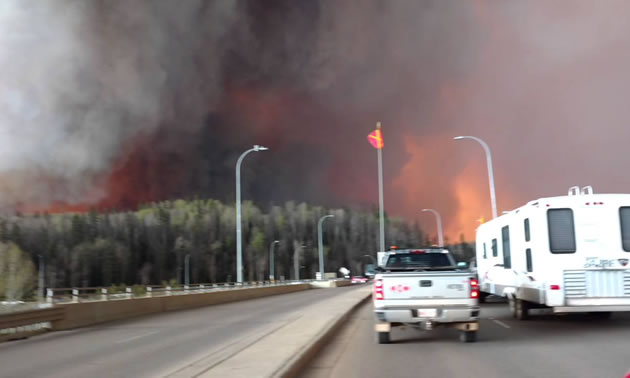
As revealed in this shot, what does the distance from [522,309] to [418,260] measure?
428cm

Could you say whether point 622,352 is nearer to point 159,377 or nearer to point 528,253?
point 528,253

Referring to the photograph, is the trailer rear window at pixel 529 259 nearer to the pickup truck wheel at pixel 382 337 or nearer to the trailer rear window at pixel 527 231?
the trailer rear window at pixel 527 231

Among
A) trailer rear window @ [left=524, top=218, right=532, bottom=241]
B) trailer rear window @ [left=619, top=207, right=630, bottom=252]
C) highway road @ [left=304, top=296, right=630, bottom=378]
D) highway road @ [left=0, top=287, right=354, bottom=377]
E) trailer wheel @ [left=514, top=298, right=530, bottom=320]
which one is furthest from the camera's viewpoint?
trailer wheel @ [left=514, top=298, right=530, bottom=320]

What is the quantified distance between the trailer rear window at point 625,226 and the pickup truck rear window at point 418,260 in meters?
3.90

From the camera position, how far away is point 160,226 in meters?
147

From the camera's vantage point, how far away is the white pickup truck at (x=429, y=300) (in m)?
12.6

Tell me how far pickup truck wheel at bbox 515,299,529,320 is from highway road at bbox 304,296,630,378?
0.64m

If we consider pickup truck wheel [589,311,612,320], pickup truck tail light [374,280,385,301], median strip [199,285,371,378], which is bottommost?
pickup truck wheel [589,311,612,320]

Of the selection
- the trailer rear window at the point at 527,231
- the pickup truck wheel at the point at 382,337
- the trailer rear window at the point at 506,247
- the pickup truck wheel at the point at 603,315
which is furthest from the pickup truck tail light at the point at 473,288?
the pickup truck wheel at the point at 603,315

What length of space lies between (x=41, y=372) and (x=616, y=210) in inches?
487

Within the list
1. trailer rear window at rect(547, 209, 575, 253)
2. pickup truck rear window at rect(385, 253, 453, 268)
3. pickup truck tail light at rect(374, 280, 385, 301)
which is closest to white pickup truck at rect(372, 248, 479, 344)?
pickup truck tail light at rect(374, 280, 385, 301)

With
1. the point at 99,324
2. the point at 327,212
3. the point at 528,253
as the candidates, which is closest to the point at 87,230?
the point at 327,212

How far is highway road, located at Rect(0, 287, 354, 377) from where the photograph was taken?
10.5 m

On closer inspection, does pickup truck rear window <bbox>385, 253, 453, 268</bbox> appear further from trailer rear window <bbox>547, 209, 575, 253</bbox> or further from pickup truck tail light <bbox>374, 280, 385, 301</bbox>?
trailer rear window <bbox>547, 209, 575, 253</bbox>
